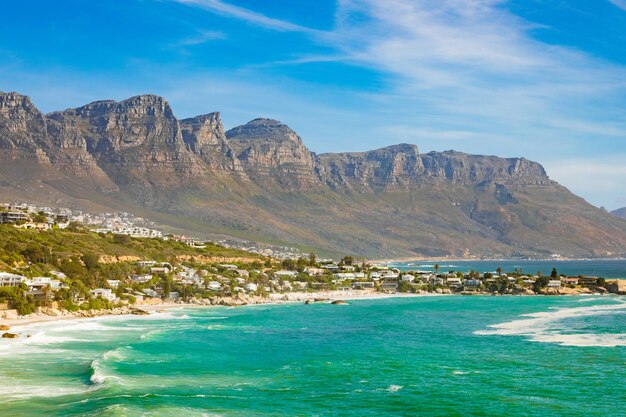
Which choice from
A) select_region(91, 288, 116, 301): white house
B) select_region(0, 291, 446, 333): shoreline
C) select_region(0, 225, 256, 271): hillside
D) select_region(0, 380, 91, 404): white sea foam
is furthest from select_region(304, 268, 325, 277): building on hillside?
select_region(0, 380, 91, 404): white sea foam

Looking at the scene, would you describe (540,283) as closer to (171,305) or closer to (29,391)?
(171,305)

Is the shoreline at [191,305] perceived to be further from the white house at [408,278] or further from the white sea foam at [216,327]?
the white sea foam at [216,327]

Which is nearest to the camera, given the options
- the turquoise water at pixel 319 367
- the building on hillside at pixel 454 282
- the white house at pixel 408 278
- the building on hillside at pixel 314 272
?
the turquoise water at pixel 319 367

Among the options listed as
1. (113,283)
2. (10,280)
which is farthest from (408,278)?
(10,280)

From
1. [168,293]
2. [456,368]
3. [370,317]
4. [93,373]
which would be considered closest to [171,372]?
[93,373]

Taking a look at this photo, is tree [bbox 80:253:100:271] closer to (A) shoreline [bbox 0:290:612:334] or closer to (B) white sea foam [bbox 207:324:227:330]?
(A) shoreline [bbox 0:290:612:334]

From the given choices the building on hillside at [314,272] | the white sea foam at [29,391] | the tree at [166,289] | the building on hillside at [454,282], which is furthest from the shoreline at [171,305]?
the white sea foam at [29,391]
